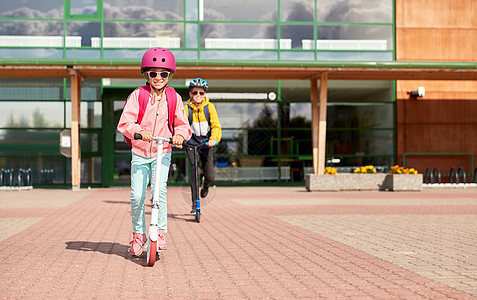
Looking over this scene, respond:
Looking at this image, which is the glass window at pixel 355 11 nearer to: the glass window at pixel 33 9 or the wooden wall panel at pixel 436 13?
the wooden wall panel at pixel 436 13

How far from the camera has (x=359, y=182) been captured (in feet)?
68.0

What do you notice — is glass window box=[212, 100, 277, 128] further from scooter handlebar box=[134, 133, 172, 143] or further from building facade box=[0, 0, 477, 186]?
scooter handlebar box=[134, 133, 172, 143]

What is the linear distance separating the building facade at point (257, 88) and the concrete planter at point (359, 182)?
2.44 metres

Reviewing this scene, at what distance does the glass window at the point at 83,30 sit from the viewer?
2277 centimetres

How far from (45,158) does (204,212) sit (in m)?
12.9

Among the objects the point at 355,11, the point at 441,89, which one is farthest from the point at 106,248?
the point at 441,89

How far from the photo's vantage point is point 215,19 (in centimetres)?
2344

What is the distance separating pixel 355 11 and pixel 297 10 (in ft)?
7.14

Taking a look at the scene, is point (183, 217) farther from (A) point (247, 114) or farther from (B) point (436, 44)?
(B) point (436, 44)

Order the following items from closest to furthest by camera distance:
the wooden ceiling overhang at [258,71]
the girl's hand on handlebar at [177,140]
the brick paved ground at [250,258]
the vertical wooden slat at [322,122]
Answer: the brick paved ground at [250,258] < the girl's hand on handlebar at [177,140] < the wooden ceiling overhang at [258,71] < the vertical wooden slat at [322,122]

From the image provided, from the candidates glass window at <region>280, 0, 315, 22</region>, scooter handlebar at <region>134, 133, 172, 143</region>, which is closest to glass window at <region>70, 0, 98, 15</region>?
glass window at <region>280, 0, 315, 22</region>

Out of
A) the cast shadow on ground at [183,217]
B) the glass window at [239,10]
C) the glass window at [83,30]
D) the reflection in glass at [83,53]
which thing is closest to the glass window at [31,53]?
the reflection in glass at [83,53]

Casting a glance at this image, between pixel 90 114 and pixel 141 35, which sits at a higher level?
pixel 141 35

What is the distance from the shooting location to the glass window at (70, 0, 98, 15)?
23000mm
